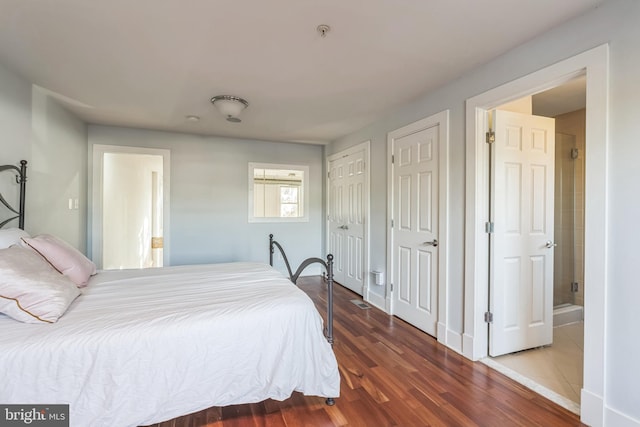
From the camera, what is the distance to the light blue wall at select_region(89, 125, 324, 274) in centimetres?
435

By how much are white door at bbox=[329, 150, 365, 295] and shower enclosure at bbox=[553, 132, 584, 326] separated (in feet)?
7.60

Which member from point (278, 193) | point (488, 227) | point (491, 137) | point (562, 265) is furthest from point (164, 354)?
point (562, 265)

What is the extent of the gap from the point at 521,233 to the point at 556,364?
1.07 meters

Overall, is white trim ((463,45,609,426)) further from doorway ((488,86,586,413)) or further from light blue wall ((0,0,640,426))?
doorway ((488,86,586,413))

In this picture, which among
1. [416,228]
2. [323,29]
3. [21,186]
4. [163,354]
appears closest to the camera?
[163,354]

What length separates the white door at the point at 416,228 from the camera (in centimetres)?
285

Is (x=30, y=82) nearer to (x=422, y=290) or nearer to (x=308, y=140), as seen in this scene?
(x=308, y=140)

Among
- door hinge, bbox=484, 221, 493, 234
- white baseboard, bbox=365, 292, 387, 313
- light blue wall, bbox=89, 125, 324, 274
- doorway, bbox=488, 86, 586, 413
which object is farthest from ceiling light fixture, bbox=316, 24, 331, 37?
light blue wall, bbox=89, 125, 324, 274

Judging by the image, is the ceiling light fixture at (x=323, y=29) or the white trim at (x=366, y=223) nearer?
the ceiling light fixture at (x=323, y=29)

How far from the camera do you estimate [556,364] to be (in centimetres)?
235

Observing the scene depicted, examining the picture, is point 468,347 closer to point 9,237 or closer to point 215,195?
point 9,237

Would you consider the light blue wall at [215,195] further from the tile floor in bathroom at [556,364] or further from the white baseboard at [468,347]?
the tile floor in bathroom at [556,364]

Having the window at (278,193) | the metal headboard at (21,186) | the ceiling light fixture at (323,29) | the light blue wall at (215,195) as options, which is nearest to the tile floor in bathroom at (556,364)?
the ceiling light fixture at (323,29)

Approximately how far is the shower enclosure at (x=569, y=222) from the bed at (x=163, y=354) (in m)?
Result: 3.29
